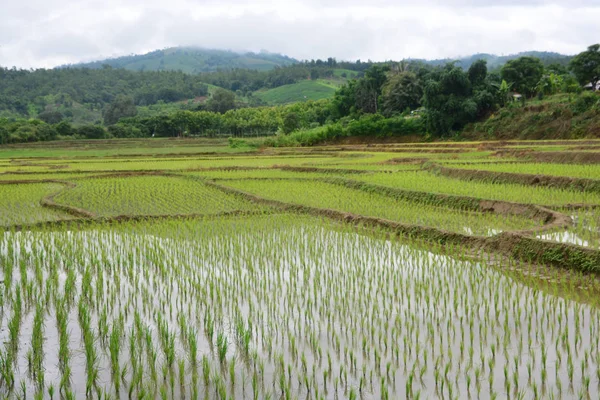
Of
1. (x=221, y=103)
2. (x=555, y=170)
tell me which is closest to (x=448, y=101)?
(x=555, y=170)

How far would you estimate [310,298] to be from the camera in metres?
5.07

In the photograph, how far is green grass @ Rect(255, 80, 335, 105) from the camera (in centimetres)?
9669

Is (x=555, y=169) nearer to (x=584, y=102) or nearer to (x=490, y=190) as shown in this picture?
(x=490, y=190)

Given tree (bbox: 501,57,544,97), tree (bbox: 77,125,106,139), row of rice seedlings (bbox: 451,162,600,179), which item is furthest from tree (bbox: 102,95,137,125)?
row of rice seedlings (bbox: 451,162,600,179)

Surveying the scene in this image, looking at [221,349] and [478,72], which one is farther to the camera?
[478,72]

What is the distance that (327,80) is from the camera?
113875 mm

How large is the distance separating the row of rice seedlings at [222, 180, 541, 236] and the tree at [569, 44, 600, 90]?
710 inches

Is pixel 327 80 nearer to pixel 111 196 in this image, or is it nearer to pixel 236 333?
pixel 111 196

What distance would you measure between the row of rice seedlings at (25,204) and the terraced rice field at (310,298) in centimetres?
11

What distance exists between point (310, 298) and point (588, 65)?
25.8 meters

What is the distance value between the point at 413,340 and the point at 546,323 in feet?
3.39

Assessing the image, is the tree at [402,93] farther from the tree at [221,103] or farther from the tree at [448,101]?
the tree at [221,103]

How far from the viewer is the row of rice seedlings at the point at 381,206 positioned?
797 cm

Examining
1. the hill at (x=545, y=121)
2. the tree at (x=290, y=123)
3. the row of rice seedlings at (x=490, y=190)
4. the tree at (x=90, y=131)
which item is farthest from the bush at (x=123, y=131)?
the row of rice seedlings at (x=490, y=190)
